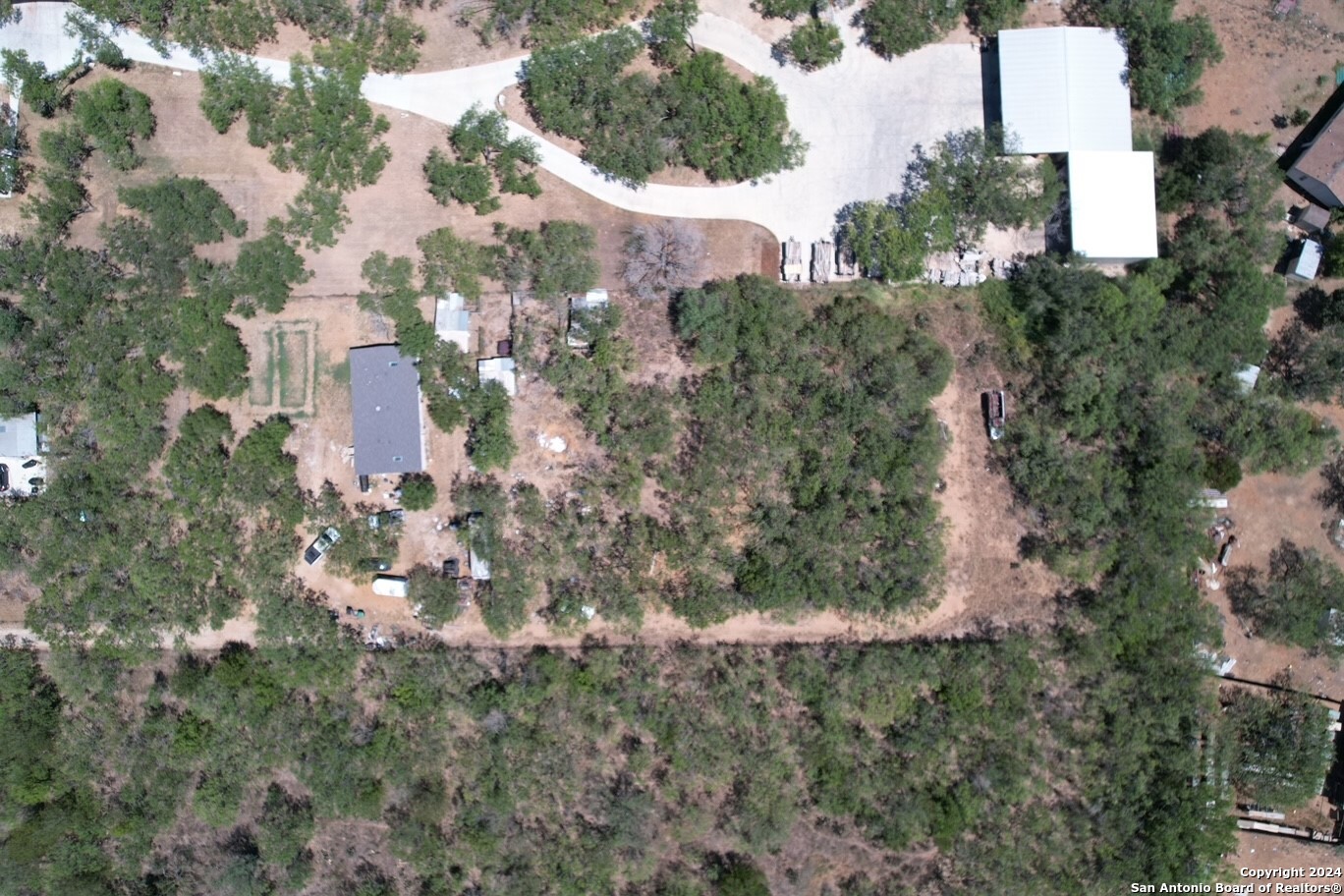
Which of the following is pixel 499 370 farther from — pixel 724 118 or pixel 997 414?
pixel 997 414

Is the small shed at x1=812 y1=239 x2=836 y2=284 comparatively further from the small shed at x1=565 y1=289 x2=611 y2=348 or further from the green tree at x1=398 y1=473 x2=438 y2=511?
the green tree at x1=398 y1=473 x2=438 y2=511

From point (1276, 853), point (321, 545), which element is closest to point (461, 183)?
point (321, 545)

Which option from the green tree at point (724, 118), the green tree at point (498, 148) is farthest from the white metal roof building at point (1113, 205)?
the green tree at point (498, 148)

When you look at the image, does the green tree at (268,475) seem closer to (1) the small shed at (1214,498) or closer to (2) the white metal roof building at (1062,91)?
(2) the white metal roof building at (1062,91)

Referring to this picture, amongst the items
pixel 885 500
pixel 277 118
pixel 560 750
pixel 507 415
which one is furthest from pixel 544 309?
pixel 560 750

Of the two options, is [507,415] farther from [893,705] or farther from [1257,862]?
[1257,862]

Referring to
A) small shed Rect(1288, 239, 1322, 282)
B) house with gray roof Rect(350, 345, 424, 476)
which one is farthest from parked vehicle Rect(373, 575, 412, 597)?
small shed Rect(1288, 239, 1322, 282)
